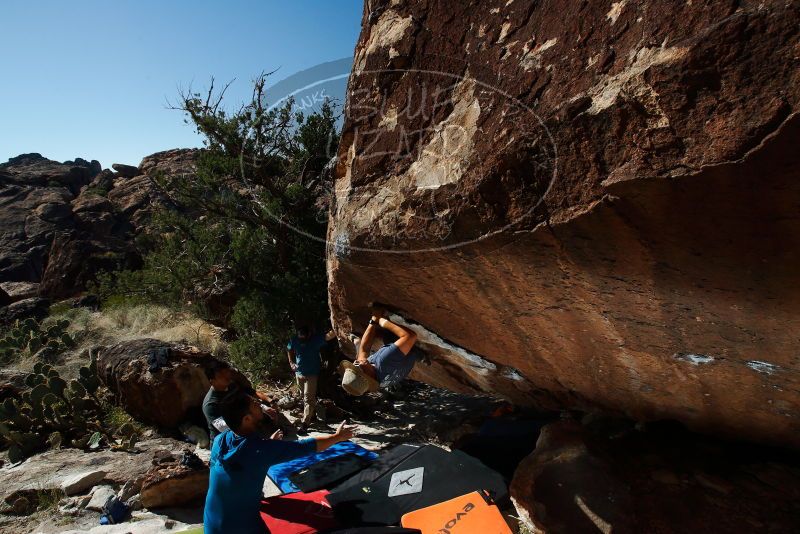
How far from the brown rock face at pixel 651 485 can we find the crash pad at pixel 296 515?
1.24 metres

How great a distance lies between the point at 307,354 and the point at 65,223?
20.4 m

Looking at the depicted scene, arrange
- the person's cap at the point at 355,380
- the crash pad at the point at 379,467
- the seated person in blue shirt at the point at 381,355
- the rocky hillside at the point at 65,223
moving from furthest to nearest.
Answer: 1. the rocky hillside at the point at 65,223
2. the crash pad at the point at 379,467
3. the seated person in blue shirt at the point at 381,355
4. the person's cap at the point at 355,380

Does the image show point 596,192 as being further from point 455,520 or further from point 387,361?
point 455,520

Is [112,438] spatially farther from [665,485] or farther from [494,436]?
[665,485]

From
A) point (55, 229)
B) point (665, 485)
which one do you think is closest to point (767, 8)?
point (665, 485)

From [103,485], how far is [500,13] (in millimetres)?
4614

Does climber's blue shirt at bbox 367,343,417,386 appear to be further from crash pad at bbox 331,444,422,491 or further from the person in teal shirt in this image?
the person in teal shirt

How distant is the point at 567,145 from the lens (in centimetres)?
176

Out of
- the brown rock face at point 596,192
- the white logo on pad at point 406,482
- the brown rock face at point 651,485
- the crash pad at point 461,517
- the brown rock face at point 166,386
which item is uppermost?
the brown rock face at point 596,192

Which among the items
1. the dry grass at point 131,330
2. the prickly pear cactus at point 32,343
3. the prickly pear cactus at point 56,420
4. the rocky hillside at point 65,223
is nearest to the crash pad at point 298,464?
the prickly pear cactus at point 56,420

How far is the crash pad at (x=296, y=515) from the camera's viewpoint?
295 cm

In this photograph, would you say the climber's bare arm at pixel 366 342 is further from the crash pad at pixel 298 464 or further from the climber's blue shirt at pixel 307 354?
the climber's blue shirt at pixel 307 354

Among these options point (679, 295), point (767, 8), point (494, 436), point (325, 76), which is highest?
point (325, 76)

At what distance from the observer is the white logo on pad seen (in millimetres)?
3599
